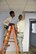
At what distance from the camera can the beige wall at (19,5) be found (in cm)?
585

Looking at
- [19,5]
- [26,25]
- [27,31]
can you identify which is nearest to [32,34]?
[27,31]

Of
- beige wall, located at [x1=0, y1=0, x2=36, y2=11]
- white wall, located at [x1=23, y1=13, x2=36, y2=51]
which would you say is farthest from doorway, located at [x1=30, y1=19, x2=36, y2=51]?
beige wall, located at [x1=0, y1=0, x2=36, y2=11]

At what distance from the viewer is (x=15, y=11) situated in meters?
5.87

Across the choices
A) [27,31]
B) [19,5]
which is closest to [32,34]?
[27,31]

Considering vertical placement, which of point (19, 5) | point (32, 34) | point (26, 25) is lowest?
point (32, 34)

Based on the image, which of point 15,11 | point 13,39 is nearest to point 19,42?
point 13,39

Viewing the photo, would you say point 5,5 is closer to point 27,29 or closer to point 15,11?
point 15,11

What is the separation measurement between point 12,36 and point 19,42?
7.6 inches

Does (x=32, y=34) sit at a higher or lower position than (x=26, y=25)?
lower

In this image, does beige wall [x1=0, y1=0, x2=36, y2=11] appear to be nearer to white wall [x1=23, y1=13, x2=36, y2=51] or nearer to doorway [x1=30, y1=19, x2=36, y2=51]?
white wall [x1=23, y1=13, x2=36, y2=51]

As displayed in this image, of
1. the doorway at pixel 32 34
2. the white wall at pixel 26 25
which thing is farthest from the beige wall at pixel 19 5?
the doorway at pixel 32 34

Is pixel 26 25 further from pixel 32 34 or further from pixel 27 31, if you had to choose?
pixel 32 34

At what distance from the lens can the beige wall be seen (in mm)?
5848

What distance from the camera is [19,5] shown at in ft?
19.2
